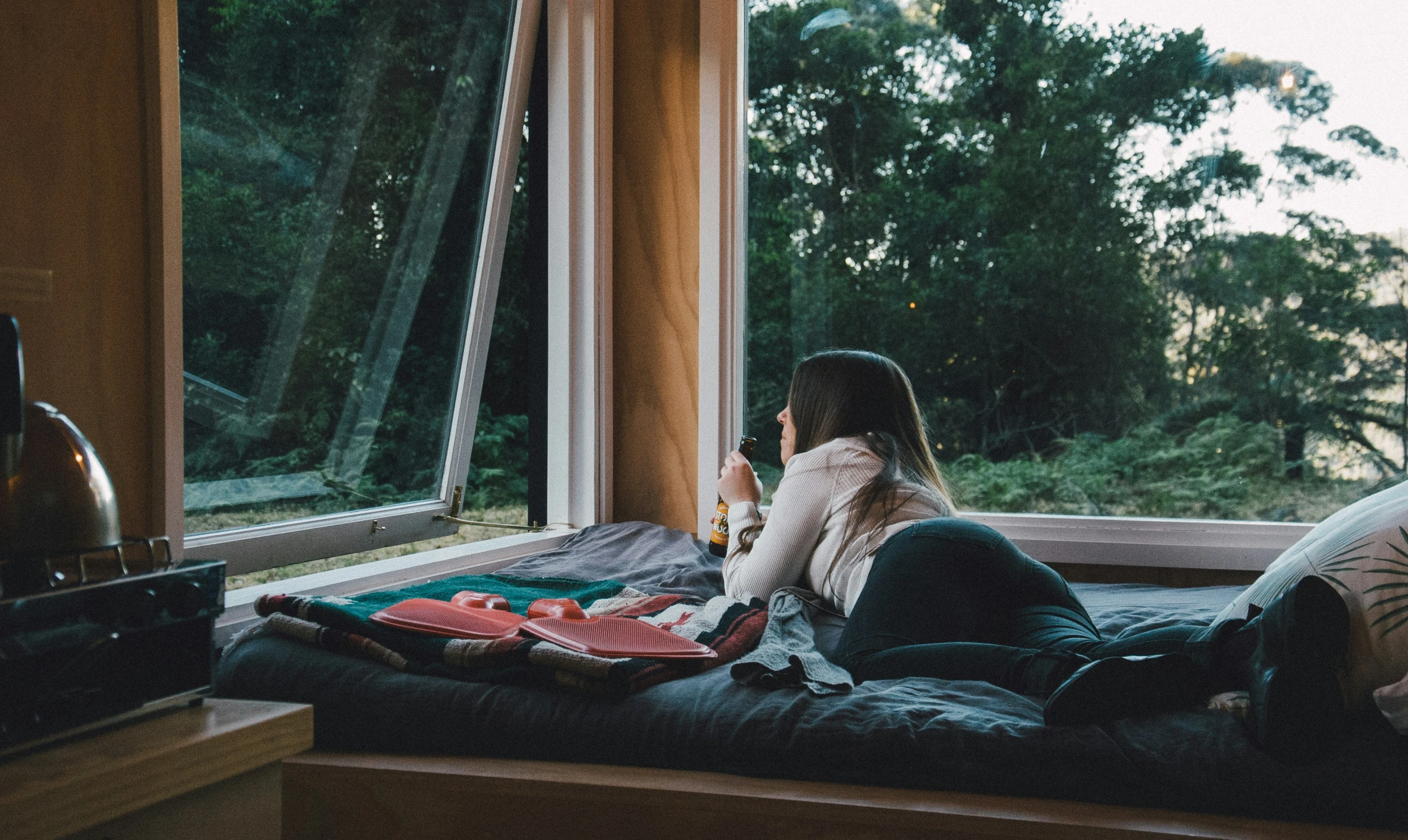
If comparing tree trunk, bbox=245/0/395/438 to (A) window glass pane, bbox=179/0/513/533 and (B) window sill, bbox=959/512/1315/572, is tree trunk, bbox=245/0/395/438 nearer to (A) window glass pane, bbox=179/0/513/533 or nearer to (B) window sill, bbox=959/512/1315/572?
(A) window glass pane, bbox=179/0/513/533

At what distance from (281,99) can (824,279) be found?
4.99ft

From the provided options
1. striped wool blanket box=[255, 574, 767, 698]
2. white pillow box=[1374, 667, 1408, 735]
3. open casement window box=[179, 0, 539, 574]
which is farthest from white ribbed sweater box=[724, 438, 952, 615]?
open casement window box=[179, 0, 539, 574]

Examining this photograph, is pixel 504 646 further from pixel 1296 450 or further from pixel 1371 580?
pixel 1296 450

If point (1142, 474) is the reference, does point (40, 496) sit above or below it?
above

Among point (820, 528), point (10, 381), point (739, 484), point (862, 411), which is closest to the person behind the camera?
point (10, 381)

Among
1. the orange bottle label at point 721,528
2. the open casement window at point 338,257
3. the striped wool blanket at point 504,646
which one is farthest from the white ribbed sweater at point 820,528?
the open casement window at point 338,257

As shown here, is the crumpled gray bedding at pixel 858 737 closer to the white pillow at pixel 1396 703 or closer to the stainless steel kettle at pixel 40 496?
the white pillow at pixel 1396 703

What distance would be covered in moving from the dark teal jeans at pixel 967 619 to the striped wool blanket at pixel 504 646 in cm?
21

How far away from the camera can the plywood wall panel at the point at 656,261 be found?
283 cm

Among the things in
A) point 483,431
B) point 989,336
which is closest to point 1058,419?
point 989,336

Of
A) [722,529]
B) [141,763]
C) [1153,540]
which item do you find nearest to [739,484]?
[722,529]

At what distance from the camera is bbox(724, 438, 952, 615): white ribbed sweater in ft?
5.79

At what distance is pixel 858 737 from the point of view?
1.10 m

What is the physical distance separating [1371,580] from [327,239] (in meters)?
1.90
